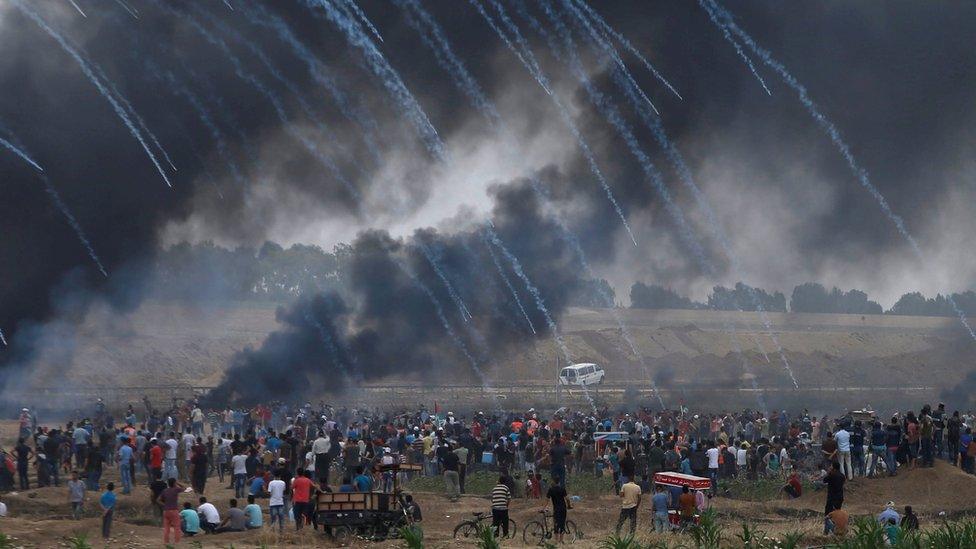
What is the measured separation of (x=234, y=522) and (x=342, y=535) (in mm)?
2905

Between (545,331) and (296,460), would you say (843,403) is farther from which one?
(296,460)

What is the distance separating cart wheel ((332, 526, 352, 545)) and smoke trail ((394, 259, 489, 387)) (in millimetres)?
37606

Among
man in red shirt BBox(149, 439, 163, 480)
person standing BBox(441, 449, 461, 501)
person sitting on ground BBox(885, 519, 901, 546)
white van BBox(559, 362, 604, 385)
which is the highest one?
white van BBox(559, 362, 604, 385)

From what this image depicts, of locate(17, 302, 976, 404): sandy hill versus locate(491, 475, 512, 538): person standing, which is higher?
locate(17, 302, 976, 404): sandy hill

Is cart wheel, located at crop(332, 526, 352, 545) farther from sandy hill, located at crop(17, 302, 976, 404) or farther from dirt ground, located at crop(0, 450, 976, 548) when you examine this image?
sandy hill, located at crop(17, 302, 976, 404)

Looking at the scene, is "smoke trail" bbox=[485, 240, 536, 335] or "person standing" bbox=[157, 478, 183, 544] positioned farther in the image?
"smoke trail" bbox=[485, 240, 536, 335]

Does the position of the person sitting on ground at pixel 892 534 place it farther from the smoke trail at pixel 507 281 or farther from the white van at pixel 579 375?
the white van at pixel 579 375

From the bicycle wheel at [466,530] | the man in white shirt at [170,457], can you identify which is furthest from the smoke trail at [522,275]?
the bicycle wheel at [466,530]

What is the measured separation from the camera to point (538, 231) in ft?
202

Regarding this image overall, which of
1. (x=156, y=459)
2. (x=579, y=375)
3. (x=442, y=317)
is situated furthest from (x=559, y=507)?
(x=579, y=375)

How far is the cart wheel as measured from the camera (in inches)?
786

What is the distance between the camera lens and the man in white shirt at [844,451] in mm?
27516

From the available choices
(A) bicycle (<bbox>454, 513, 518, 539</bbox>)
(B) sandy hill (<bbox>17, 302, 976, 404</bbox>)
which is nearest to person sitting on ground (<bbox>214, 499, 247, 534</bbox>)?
(A) bicycle (<bbox>454, 513, 518, 539</bbox>)

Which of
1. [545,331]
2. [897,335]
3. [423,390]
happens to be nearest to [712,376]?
[545,331]
